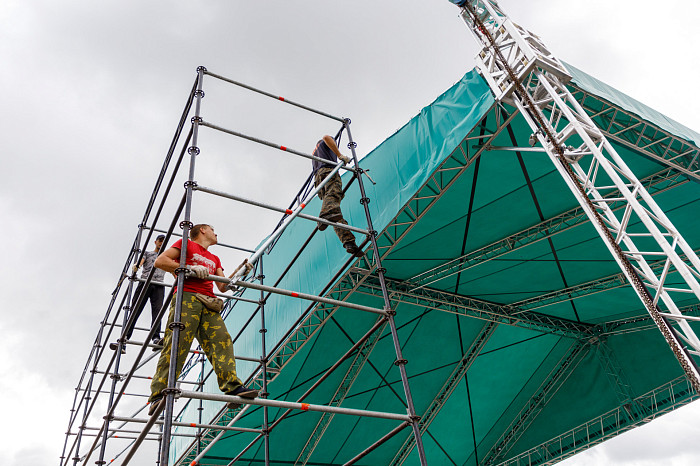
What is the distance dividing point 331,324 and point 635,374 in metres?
10.6

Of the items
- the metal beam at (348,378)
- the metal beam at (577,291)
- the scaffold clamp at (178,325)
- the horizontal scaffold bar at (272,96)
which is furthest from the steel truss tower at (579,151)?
the metal beam at (348,378)

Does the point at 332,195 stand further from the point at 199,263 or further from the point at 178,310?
the point at 178,310

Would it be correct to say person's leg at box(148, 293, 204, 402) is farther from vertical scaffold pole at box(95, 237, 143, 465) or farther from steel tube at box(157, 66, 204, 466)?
vertical scaffold pole at box(95, 237, 143, 465)

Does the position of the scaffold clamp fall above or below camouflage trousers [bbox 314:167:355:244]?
below

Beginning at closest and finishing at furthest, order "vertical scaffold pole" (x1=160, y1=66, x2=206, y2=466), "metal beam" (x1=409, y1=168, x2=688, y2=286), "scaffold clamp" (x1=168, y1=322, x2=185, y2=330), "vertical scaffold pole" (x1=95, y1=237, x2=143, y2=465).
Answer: "vertical scaffold pole" (x1=160, y1=66, x2=206, y2=466) < "scaffold clamp" (x1=168, y1=322, x2=185, y2=330) < "vertical scaffold pole" (x1=95, y1=237, x2=143, y2=465) < "metal beam" (x1=409, y1=168, x2=688, y2=286)

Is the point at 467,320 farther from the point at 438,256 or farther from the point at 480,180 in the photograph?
the point at 480,180

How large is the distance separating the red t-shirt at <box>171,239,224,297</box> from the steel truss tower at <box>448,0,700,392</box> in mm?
5035

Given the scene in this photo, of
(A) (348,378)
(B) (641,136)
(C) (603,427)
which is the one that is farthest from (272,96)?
(C) (603,427)

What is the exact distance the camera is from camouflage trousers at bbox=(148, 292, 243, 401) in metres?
4.47

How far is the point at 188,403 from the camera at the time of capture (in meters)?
13.0

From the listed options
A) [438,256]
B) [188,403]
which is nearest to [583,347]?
[438,256]

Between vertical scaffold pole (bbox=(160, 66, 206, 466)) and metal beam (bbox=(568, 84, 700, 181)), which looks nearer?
vertical scaffold pole (bbox=(160, 66, 206, 466))

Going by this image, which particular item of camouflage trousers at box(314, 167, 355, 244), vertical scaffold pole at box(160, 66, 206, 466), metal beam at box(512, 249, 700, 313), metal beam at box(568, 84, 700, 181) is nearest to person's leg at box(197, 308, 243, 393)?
vertical scaffold pole at box(160, 66, 206, 466)

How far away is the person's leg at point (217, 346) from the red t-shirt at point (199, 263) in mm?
214
